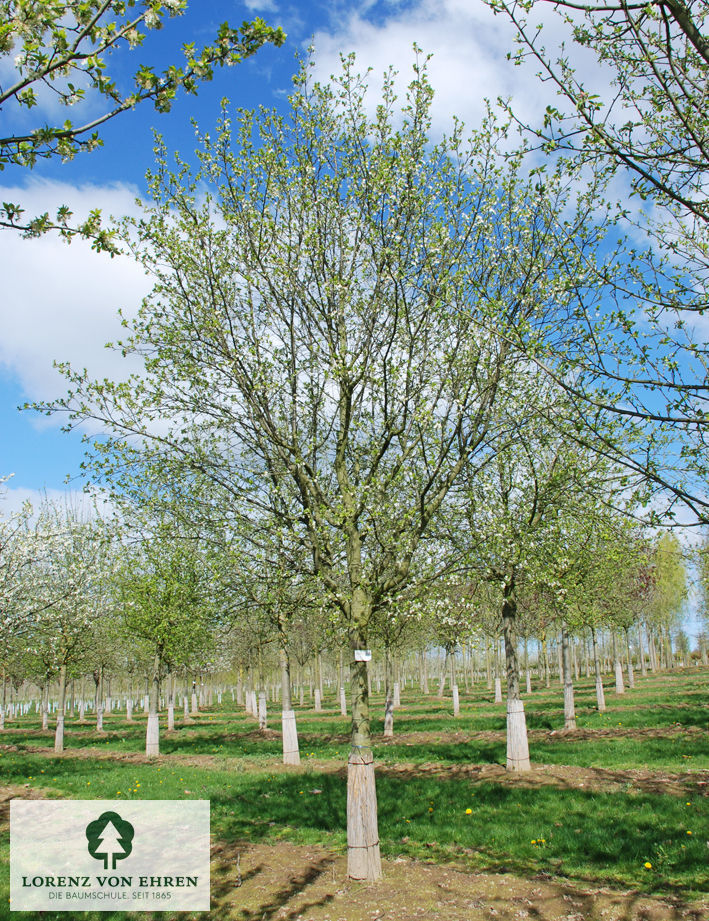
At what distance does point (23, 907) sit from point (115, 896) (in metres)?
1.00

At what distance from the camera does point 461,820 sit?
32.2 ft

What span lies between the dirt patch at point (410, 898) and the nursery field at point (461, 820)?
25 millimetres

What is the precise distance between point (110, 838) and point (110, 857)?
68 centimetres

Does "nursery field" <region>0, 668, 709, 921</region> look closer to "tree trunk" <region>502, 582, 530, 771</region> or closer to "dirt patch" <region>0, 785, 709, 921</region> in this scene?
"dirt patch" <region>0, 785, 709, 921</region>

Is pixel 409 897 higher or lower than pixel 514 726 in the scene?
lower

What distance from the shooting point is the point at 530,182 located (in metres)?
9.05

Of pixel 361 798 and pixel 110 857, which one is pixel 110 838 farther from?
pixel 361 798

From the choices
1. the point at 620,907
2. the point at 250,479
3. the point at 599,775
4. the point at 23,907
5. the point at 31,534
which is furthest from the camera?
A: the point at 31,534

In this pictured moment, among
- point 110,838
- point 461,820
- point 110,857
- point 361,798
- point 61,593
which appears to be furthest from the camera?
point 61,593

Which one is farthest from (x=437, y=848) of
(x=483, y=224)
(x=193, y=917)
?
(x=483, y=224)

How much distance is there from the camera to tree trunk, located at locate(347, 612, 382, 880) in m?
7.22

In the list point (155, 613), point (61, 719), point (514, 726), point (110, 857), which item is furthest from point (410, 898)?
point (61, 719)

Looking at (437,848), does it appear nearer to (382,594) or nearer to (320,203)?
(382,594)

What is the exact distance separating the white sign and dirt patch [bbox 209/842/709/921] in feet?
1.67
